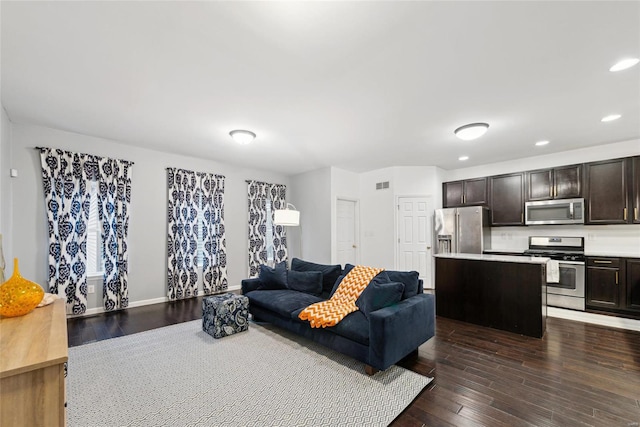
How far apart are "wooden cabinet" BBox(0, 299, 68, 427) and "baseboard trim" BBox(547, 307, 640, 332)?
5743 mm

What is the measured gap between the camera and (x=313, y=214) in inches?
254

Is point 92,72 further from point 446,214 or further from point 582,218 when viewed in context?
point 582,218

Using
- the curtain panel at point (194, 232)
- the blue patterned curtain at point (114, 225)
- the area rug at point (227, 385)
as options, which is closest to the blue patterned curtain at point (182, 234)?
the curtain panel at point (194, 232)

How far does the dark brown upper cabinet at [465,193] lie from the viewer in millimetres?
5680

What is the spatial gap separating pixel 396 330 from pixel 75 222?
4.73 meters

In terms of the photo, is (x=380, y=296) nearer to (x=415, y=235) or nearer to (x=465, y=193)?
(x=415, y=235)

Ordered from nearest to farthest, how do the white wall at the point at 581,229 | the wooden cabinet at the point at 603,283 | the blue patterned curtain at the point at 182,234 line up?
the wooden cabinet at the point at 603,283
the white wall at the point at 581,229
the blue patterned curtain at the point at 182,234

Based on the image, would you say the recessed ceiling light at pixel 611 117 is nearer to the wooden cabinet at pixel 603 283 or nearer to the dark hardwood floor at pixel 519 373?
the wooden cabinet at pixel 603 283

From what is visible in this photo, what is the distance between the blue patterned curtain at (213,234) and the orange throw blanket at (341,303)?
313cm

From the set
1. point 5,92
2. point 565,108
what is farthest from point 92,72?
point 565,108

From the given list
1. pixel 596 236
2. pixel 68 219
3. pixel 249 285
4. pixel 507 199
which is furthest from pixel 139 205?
pixel 596 236

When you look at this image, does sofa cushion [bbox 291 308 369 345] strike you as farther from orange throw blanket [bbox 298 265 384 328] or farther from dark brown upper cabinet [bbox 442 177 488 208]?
dark brown upper cabinet [bbox 442 177 488 208]

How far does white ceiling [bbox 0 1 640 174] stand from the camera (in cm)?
185

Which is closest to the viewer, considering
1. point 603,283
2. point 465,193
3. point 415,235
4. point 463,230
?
point 603,283
